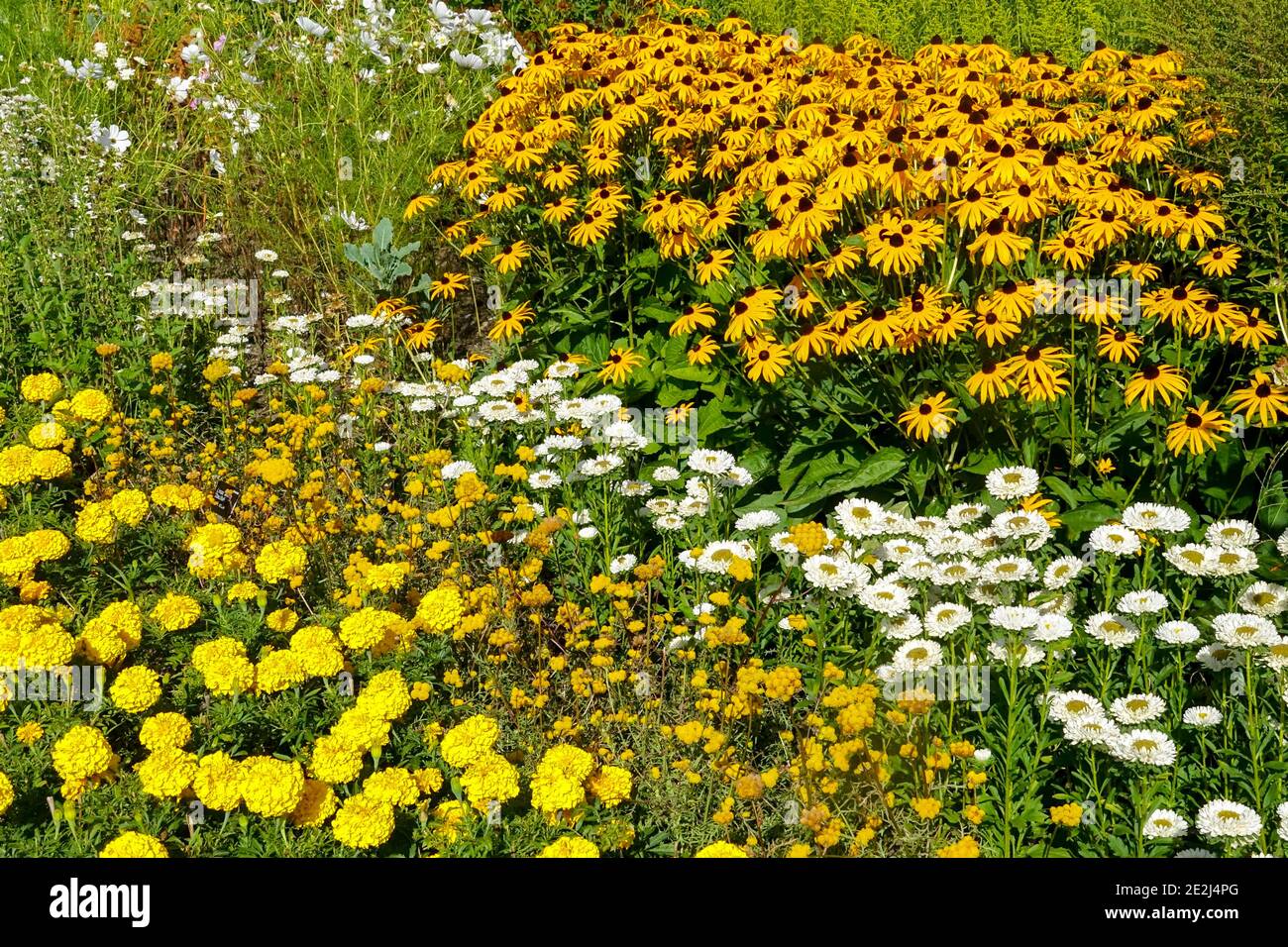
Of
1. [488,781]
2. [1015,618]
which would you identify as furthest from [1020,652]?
[488,781]

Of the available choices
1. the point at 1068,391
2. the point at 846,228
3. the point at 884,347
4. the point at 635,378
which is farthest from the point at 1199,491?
the point at 635,378

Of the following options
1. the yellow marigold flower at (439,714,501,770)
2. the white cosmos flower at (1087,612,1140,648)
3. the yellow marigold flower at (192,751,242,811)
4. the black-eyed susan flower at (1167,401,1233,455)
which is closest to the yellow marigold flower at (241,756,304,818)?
the yellow marigold flower at (192,751,242,811)

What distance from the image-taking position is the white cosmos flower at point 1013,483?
10.8 ft

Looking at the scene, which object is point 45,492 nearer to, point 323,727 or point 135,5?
point 323,727

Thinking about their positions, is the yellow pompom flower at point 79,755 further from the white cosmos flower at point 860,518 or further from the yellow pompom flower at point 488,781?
the white cosmos flower at point 860,518

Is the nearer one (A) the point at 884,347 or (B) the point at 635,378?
(A) the point at 884,347

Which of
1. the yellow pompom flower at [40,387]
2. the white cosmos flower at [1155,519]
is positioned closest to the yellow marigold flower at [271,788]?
the white cosmos flower at [1155,519]

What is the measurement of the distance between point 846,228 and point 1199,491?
4.62 ft

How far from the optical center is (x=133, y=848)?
2.42m

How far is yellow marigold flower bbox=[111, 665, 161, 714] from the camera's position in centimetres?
288

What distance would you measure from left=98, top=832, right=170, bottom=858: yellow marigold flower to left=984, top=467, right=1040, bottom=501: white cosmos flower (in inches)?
85.4

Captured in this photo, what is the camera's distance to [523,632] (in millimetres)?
3801

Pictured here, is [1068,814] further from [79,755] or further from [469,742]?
[79,755]

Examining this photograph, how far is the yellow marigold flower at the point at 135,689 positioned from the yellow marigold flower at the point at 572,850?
105 centimetres
